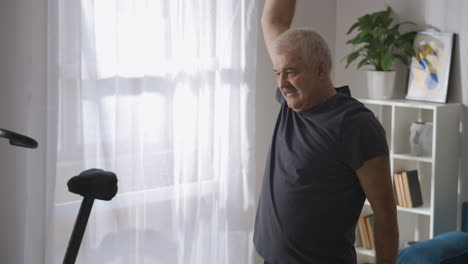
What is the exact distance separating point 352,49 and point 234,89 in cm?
114

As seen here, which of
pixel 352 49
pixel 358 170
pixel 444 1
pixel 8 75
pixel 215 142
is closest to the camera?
pixel 358 170

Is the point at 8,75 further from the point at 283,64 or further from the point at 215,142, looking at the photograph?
the point at 283,64

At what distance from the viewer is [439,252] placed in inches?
132

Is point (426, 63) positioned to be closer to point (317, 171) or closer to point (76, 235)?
point (317, 171)

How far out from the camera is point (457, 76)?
13.6 ft

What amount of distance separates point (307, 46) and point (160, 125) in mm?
1717

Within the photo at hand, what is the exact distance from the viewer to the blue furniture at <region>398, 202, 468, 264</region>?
3336 millimetres

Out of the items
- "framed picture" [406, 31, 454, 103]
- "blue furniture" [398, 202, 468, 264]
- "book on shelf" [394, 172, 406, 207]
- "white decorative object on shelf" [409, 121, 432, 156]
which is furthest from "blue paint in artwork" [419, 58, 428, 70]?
"blue furniture" [398, 202, 468, 264]

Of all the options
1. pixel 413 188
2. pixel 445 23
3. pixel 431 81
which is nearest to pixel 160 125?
pixel 413 188

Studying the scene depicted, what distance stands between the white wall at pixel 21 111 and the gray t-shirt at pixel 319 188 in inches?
56.7

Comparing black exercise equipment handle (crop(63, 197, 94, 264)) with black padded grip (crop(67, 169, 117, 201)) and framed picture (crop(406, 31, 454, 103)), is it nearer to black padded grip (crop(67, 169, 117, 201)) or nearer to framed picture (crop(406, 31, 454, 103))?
black padded grip (crop(67, 169, 117, 201))

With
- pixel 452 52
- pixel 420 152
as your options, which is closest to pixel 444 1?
pixel 452 52

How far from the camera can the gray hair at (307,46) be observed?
6.79 feet

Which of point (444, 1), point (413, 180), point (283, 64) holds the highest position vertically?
point (444, 1)
